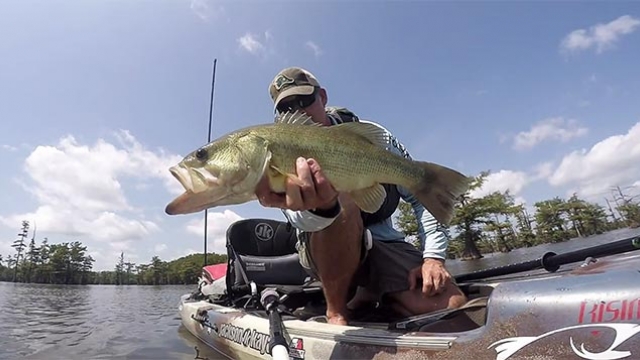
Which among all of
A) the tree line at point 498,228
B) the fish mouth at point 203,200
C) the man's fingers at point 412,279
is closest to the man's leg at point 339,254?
the man's fingers at point 412,279

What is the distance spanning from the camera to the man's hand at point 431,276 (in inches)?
97.1

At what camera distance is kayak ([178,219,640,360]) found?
1418 mm

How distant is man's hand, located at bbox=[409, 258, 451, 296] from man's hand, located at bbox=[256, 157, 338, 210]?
98 cm

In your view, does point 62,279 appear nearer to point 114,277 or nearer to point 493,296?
point 114,277

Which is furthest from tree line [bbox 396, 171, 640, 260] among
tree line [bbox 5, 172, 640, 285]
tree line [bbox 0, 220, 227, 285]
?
tree line [bbox 0, 220, 227, 285]

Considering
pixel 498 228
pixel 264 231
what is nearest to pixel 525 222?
pixel 498 228

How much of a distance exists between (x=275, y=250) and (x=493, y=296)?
337 cm

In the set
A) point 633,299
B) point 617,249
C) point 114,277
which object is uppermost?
point 114,277

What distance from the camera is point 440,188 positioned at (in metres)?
2.06

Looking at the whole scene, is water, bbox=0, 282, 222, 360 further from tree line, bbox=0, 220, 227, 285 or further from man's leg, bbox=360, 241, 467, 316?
tree line, bbox=0, 220, 227, 285

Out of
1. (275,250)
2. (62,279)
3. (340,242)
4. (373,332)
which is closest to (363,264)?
(340,242)

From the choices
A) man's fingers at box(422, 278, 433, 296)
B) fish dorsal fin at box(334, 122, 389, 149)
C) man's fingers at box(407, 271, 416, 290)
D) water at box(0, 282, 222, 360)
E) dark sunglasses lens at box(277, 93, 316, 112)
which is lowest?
water at box(0, 282, 222, 360)

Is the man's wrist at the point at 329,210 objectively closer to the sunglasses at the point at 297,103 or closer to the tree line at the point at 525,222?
the sunglasses at the point at 297,103

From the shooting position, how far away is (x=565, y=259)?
9.27 ft
